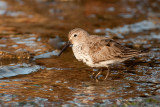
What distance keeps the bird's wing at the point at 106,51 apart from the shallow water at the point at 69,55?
0.53 meters

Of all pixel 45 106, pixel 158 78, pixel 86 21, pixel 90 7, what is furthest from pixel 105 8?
pixel 45 106

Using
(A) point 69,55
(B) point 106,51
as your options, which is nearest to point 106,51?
(B) point 106,51

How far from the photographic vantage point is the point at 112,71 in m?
8.57

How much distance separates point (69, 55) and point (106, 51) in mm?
2370

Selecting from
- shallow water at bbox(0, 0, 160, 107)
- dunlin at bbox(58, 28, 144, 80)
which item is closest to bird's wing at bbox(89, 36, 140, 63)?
dunlin at bbox(58, 28, 144, 80)

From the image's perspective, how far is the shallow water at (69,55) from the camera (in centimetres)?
657

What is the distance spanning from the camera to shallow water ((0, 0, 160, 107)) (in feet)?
21.6

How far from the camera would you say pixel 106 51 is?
8086 millimetres

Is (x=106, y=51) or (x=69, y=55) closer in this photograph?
(x=106, y=51)

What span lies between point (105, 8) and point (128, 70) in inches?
357

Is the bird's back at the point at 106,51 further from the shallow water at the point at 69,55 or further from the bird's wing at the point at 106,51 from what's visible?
the shallow water at the point at 69,55

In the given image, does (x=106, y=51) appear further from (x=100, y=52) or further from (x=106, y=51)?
(x=100, y=52)

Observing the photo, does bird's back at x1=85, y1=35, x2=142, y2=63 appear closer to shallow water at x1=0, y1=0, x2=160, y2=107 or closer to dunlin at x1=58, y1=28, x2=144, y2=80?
dunlin at x1=58, y1=28, x2=144, y2=80

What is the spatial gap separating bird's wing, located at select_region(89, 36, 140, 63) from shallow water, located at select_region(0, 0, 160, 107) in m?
0.53
